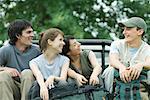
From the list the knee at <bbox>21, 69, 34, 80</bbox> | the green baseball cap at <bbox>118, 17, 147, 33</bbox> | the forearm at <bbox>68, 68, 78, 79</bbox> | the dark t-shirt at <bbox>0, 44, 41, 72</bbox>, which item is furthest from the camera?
the dark t-shirt at <bbox>0, 44, 41, 72</bbox>

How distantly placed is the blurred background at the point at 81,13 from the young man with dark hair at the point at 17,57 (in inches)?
190

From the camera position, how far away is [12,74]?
455 centimetres

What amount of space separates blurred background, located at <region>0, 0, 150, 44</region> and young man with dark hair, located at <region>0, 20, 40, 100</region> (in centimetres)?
483

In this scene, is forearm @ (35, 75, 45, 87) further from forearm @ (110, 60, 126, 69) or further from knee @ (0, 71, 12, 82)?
forearm @ (110, 60, 126, 69)

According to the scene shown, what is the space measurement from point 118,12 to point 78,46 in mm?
6549

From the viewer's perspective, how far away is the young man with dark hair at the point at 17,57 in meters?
4.47

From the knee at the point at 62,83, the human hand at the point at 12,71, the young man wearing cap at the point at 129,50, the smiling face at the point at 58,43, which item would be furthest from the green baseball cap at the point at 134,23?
the human hand at the point at 12,71

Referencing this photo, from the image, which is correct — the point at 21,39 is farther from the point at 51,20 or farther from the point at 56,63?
the point at 51,20

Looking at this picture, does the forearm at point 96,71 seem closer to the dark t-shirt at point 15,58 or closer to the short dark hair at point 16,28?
the dark t-shirt at point 15,58

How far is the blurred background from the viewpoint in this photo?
1010 centimetres

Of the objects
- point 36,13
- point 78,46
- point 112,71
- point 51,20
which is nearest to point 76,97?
point 112,71

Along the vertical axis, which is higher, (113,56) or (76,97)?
(113,56)

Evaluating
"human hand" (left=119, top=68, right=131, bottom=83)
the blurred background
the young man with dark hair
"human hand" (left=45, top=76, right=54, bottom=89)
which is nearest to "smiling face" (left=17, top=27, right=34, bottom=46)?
the young man with dark hair

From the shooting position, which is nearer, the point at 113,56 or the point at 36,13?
the point at 113,56
